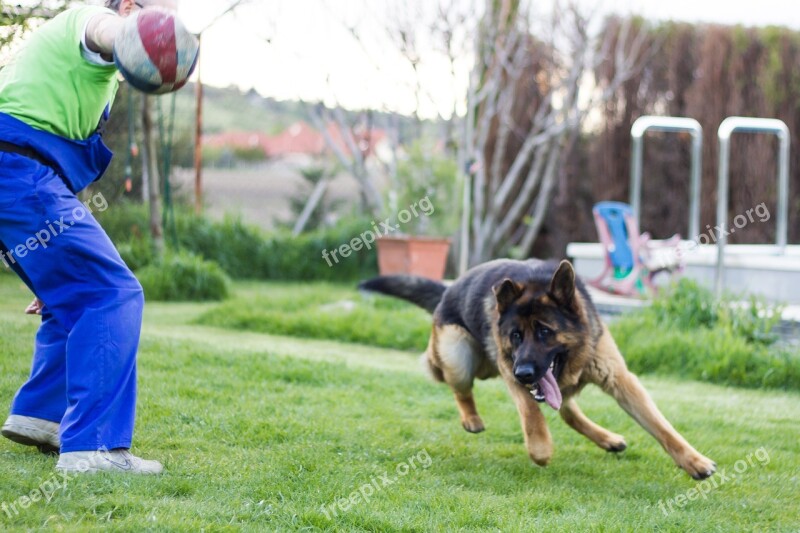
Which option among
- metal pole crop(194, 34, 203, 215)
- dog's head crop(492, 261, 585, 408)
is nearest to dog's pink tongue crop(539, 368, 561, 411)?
dog's head crop(492, 261, 585, 408)

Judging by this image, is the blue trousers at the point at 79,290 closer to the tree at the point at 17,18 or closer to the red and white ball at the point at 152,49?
the red and white ball at the point at 152,49

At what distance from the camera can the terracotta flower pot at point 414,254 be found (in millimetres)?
10164

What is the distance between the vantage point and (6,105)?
3.07 meters

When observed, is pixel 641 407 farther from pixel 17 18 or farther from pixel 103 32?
pixel 17 18

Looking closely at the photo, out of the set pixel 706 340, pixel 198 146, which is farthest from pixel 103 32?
pixel 198 146

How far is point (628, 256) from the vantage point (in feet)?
29.9

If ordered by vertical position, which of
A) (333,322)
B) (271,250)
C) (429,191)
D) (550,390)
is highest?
(429,191)

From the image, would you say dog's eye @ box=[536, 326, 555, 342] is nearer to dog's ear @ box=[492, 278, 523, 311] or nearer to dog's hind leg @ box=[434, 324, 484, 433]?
dog's ear @ box=[492, 278, 523, 311]

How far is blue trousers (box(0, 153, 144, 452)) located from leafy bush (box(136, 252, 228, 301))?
650 cm

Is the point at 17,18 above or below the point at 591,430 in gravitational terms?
above

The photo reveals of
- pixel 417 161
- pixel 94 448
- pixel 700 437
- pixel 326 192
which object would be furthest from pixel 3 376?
pixel 326 192

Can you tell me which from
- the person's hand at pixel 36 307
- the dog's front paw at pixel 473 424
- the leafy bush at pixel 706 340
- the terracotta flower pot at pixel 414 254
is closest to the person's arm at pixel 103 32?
the person's hand at pixel 36 307

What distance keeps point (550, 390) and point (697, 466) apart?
2.22 feet

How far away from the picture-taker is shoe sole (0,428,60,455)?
11.2ft
